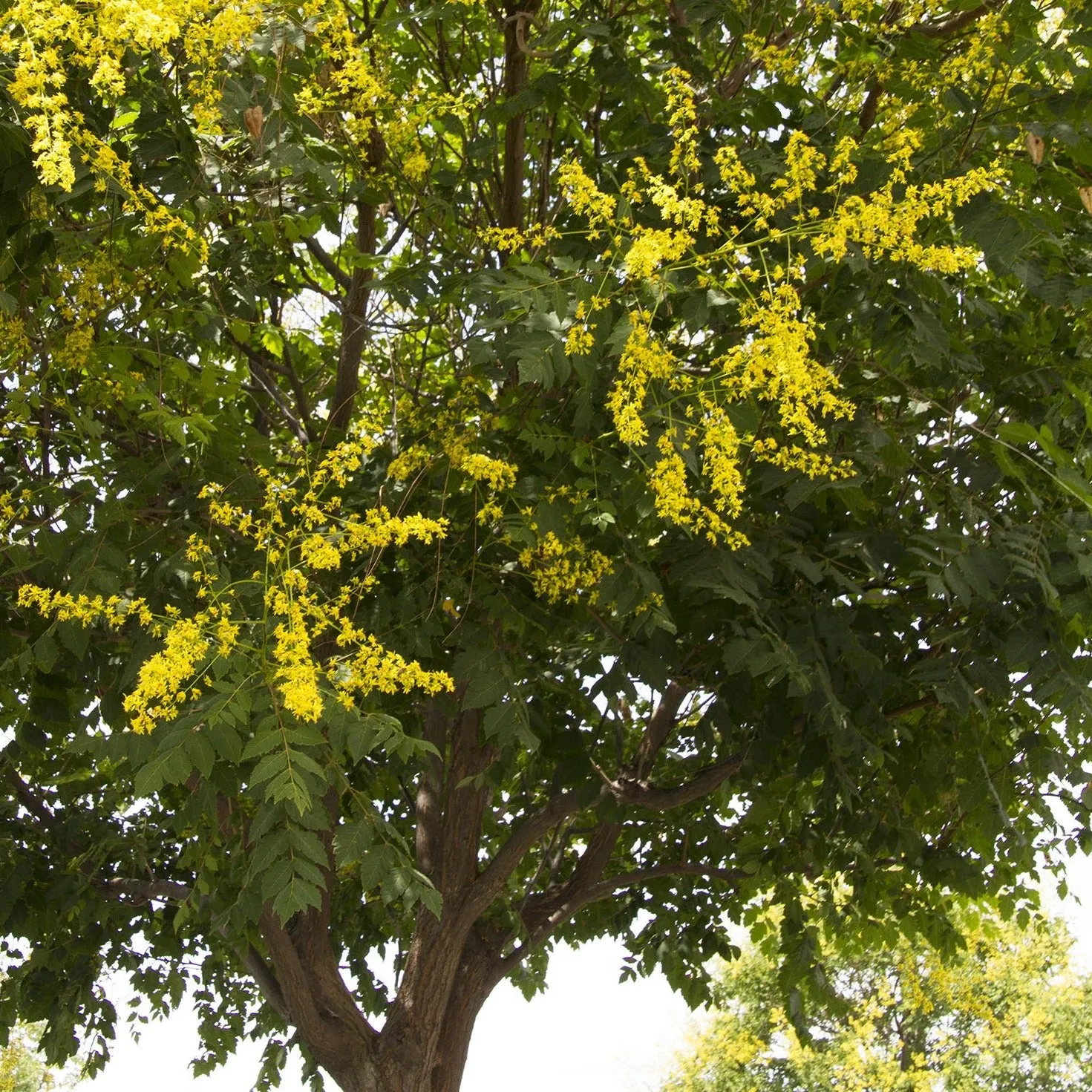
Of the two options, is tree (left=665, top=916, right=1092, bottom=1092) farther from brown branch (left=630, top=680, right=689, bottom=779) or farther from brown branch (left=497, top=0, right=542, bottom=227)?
brown branch (left=497, top=0, right=542, bottom=227)

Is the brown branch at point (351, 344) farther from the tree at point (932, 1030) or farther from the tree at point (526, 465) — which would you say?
the tree at point (932, 1030)

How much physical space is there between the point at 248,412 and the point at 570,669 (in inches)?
72.7

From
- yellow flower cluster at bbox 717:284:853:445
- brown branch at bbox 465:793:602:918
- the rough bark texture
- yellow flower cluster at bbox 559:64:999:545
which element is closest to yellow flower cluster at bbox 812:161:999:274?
yellow flower cluster at bbox 559:64:999:545

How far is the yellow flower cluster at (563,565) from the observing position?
3123mm

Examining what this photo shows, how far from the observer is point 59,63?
2525mm

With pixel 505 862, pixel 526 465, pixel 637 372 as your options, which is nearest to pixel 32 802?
pixel 505 862

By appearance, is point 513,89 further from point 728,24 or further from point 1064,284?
point 1064,284

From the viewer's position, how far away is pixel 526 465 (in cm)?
346

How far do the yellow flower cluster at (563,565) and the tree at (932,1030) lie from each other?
27.5 ft

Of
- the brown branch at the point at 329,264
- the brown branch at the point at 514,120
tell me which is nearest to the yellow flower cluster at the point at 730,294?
the brown branch at the point at 514,120

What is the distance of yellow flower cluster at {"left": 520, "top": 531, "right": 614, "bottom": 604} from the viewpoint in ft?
10.2

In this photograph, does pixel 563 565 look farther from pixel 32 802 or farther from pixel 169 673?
pixel 32 802

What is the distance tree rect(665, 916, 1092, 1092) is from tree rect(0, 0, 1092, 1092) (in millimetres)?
7154

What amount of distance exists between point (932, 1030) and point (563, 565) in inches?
453
